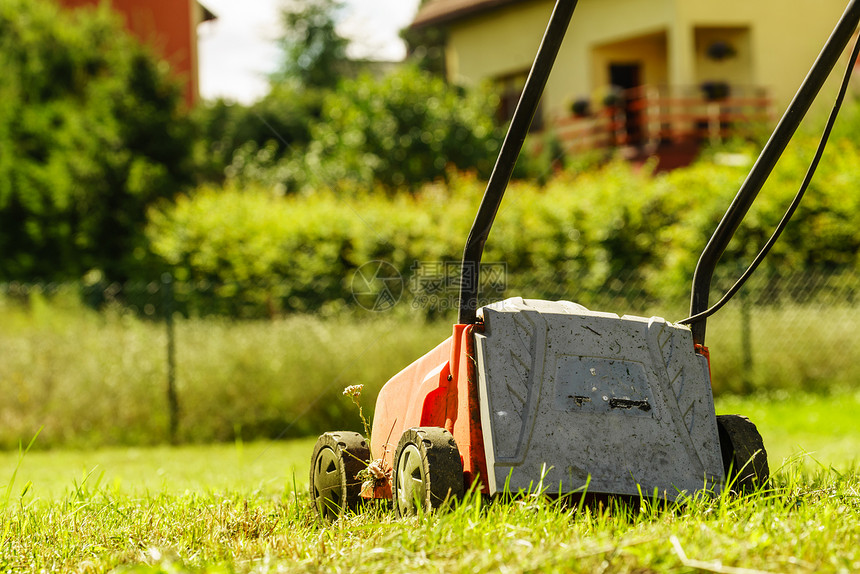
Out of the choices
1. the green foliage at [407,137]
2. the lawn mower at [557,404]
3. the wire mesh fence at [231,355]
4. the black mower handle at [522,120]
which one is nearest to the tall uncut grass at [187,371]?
the wire mesh fence at [231,355]

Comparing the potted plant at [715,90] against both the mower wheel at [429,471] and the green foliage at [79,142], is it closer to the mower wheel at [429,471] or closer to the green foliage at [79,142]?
the green foliage at [79,142]

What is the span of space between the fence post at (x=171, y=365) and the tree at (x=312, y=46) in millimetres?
26742

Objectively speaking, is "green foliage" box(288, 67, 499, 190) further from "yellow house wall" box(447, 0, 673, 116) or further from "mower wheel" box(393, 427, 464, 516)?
"mower wheel" box(393, 427, 464, 516)

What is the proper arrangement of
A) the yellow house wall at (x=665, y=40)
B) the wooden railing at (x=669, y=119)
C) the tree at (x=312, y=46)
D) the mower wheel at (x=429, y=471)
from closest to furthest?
the mower wheel at (x=429, y=471)
the wooden railing at (x=669, y=119)
the yellow house wall at (x=665, y=40)
the tree at (x=312, y=46)

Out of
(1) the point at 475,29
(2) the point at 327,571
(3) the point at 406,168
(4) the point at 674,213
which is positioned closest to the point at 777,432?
(4) the point at 674,213

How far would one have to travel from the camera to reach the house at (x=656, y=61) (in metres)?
18.3

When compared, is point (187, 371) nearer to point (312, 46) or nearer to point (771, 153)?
point (771, 153)

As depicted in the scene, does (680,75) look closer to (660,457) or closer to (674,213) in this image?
(674,213)

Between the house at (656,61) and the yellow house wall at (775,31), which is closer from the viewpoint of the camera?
the house at (656,61)

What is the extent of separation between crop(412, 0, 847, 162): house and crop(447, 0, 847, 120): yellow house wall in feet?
0.07

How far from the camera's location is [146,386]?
8352 mm

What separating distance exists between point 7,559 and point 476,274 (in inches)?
60.0

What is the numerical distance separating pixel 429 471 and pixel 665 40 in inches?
798

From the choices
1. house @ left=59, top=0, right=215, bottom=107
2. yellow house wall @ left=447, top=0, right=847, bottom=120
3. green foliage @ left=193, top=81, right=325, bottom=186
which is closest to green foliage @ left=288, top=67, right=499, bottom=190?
house @ left=59, top=0, right=215, bottom=107
